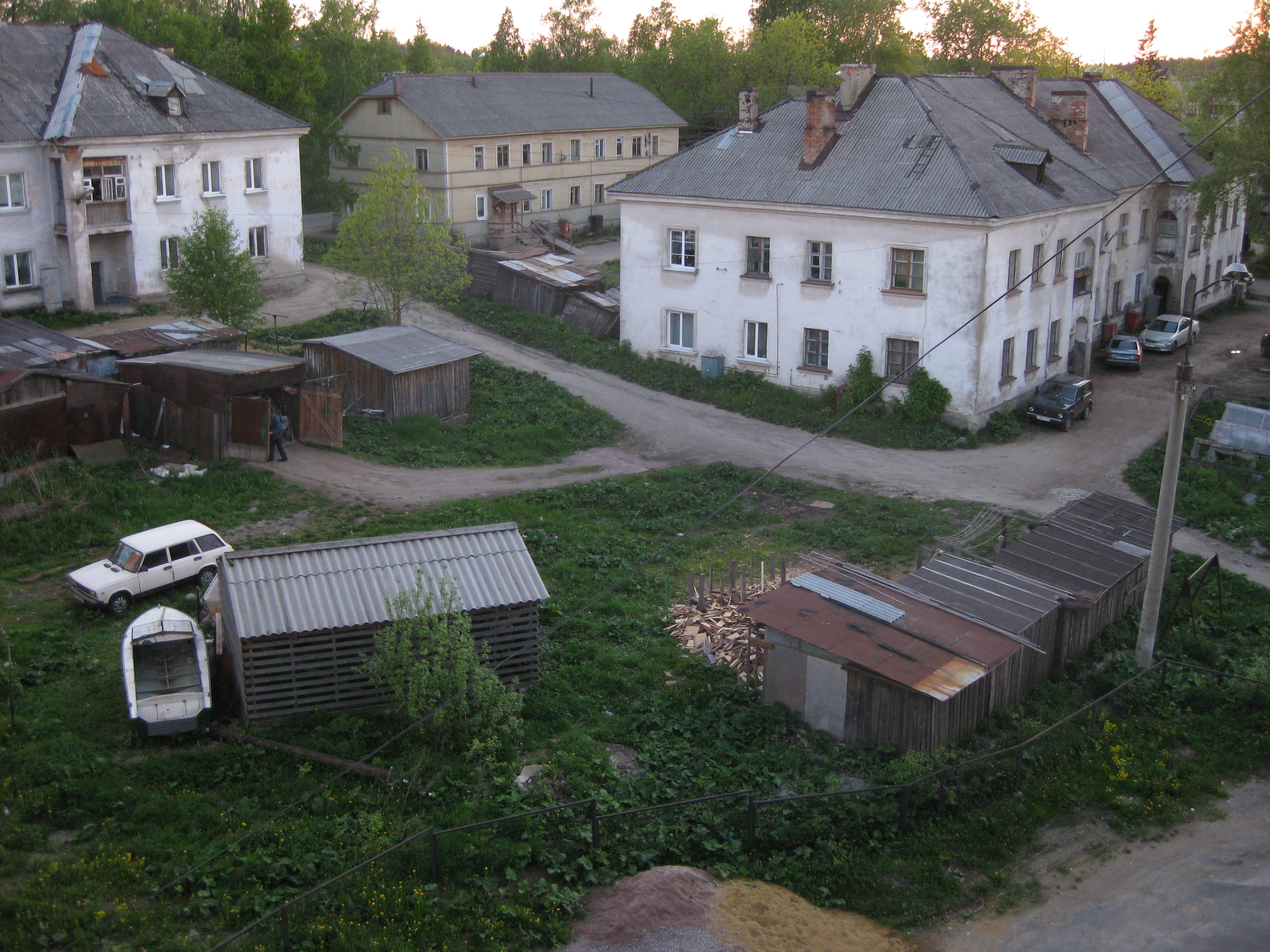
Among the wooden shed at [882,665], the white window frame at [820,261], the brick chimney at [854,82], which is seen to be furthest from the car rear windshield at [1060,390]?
the wooden shed at [882,665]

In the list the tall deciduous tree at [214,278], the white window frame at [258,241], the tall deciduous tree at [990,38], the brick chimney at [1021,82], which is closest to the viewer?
the tall deciduous tree at [214,278]

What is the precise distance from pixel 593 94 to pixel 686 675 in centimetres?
5207

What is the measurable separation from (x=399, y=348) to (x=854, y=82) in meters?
Result: 17.0

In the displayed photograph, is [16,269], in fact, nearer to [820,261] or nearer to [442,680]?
[820,261]

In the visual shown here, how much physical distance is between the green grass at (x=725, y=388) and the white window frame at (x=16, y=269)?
582 inches

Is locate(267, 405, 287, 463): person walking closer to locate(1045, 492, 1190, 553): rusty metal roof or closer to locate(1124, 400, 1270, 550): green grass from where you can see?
locate(1045, 492, 1190, 553): rusty metal roof

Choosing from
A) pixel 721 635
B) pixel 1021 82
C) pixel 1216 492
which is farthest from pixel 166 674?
pixel 1021 82

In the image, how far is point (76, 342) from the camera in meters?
29.3

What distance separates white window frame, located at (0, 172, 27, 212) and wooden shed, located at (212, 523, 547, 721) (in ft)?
82.4

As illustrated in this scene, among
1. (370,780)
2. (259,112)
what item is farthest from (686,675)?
(259,112)

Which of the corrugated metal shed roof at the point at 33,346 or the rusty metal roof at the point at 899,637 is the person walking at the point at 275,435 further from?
the rusty metal roof at the point at 899,637

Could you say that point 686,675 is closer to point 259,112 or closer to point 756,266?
point 756,266

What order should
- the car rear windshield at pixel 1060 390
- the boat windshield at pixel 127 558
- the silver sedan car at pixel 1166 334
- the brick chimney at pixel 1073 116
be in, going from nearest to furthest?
the boat windshield at pixel 127 558
the car rear windshield at pixel 1060 390
the brick chimney at pixel 1073 116
the silver sedan car at pixel 1166 334

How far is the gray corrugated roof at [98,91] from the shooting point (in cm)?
3706
